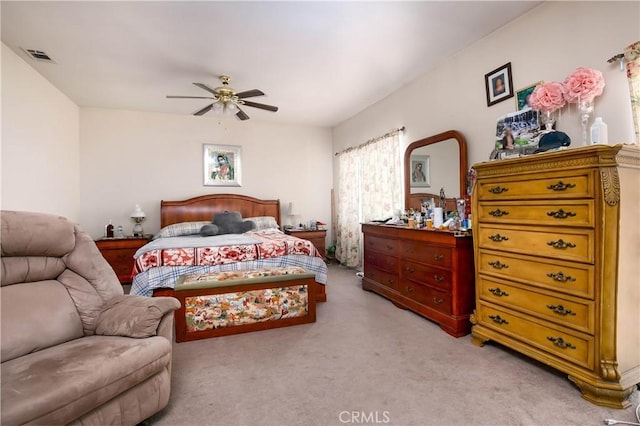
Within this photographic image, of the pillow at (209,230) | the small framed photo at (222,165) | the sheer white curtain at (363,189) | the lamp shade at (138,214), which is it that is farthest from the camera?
the small framed photo at (222,165)

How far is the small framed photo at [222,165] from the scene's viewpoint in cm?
550

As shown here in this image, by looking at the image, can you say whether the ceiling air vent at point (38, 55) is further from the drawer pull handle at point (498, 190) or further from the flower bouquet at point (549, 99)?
the flower bouquet at point (549, 99)

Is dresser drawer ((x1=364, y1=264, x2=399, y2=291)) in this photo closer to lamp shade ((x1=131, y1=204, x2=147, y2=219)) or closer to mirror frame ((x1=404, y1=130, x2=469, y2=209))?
mirror frame ((x1=404, y1=130, x2=469, y2=209))

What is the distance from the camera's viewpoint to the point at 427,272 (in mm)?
3025

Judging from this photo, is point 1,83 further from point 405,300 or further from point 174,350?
point 405,300

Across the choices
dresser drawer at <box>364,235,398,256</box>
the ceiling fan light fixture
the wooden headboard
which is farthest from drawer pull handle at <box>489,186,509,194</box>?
the wooden headboard

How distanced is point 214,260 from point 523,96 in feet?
11.3

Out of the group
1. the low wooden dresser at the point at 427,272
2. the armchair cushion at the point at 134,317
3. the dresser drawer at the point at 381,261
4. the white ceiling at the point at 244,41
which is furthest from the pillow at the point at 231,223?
the armchair cushion at the point at 134,317

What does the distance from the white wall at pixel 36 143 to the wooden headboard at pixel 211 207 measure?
1319 mm

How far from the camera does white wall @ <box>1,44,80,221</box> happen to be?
10.2 ft

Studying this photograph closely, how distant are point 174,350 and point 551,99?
3.52 m

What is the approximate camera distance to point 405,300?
11.0ft

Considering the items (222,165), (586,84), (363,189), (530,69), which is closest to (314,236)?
(363,189)

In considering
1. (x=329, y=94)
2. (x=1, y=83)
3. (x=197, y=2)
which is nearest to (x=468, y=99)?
(x=329, y=94)
